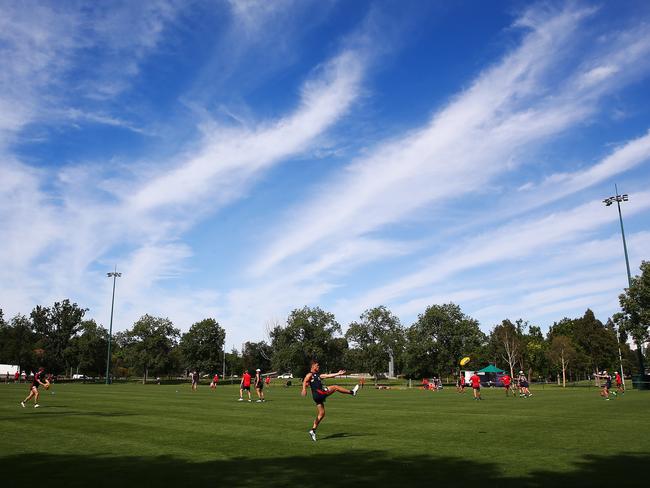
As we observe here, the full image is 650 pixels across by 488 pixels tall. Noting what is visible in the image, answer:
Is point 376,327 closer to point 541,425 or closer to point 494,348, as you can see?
point 494,348

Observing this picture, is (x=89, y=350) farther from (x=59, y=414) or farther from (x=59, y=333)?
(x=59, y=414)

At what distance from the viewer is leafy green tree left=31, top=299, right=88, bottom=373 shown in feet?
357

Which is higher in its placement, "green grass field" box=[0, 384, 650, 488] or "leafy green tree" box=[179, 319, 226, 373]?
"leafy green tree" box=[179, 319, 226, 373]

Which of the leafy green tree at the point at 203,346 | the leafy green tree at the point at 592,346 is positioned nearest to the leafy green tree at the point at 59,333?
the leafy green tree at the point at 203,346

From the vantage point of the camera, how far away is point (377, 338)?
384 ft

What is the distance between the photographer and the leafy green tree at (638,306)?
181ft

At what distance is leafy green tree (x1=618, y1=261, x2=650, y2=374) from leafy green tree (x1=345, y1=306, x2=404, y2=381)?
191ft

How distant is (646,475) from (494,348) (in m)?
115

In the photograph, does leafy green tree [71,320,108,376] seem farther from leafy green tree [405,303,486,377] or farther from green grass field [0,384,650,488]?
green grass field [0,384,650,488]

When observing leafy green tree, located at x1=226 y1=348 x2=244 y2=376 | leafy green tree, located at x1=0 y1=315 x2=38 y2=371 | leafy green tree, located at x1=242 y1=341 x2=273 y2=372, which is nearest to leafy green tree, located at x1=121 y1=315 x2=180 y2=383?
leafy green tree, located at x1=0 y1=315 x2=38 y2=371

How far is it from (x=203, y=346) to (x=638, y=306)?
86.5 metres

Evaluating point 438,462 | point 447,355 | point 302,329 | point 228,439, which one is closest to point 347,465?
point 438,462

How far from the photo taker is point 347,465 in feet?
36.4

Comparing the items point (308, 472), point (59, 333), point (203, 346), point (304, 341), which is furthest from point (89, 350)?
point (308, 472)
